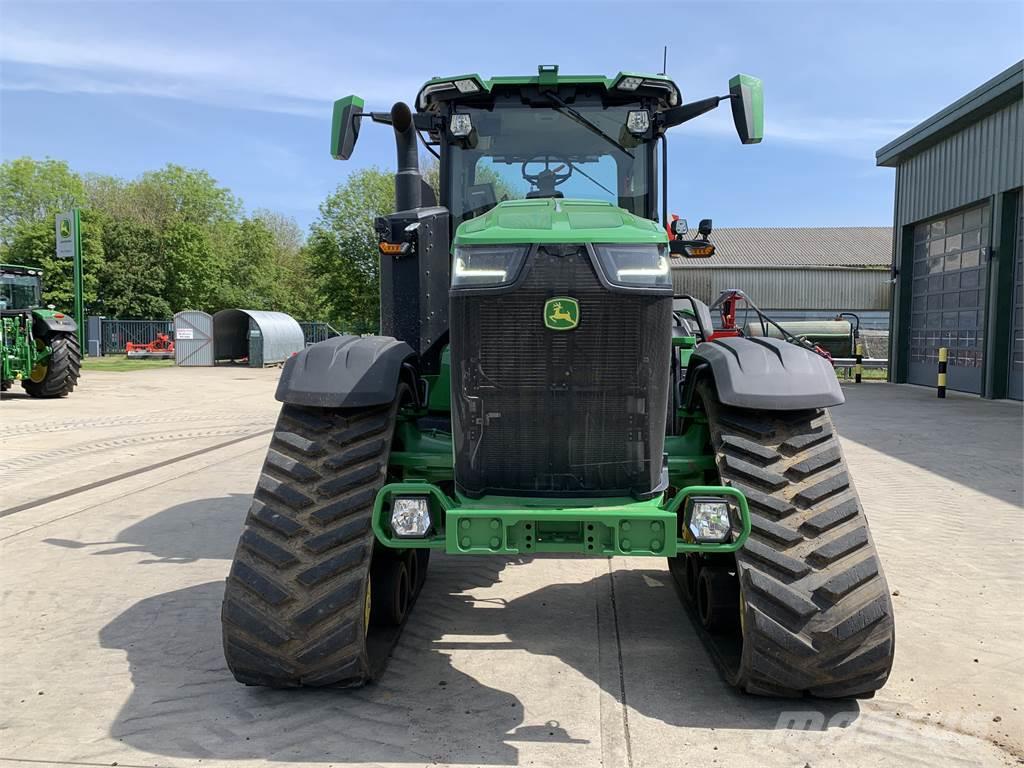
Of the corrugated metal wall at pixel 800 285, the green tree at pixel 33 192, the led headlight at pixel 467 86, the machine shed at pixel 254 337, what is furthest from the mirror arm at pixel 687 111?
the green tree at pixel 33 192

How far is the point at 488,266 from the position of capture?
3154 mm

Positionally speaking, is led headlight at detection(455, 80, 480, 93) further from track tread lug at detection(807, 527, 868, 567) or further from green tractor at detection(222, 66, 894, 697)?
track tread lug at detection(807, 527, 868, 567)

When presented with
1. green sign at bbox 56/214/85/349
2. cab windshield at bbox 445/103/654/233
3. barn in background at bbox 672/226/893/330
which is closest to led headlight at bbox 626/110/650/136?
cab windshield at bbox 445/103/654/233

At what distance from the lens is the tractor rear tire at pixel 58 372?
16.8 m

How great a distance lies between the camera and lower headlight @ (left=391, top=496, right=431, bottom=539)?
10.9ft

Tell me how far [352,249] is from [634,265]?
39.9m

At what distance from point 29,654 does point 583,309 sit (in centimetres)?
306

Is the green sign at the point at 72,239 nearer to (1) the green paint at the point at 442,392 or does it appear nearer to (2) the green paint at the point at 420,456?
(1) the green paint at the point at 442,392

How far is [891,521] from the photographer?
6.88 m

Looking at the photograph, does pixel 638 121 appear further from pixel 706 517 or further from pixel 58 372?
pixel 58 372

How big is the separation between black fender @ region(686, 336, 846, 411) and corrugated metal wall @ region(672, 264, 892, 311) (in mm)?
36672

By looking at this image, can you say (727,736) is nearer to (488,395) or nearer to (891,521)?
(488,395)

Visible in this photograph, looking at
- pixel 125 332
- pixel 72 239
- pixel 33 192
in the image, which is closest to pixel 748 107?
pixel 72 239

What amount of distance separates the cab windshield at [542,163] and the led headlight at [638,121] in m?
0.06
